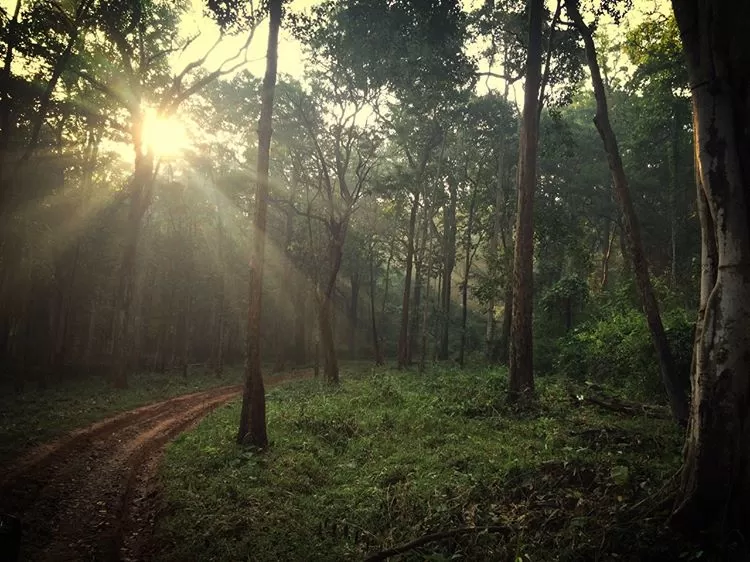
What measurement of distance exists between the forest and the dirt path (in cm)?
7

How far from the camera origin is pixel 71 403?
1739cm

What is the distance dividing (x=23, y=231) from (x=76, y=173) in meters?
6.60

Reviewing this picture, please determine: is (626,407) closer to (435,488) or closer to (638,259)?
(638,259)

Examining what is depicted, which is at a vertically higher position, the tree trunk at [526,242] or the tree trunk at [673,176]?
the tree trunk at [673,176]

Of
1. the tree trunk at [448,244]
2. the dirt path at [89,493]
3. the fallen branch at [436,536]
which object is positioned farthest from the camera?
the tree trunk at [448,244]

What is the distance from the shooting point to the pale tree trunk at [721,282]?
16.0ft

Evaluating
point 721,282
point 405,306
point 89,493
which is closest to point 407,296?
point 405,306

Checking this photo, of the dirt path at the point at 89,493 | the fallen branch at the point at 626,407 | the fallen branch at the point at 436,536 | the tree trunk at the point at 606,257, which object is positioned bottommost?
the dirt path at the point at 89,493

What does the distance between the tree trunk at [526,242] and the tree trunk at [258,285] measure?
23.2ft

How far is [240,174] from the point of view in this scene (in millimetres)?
31641

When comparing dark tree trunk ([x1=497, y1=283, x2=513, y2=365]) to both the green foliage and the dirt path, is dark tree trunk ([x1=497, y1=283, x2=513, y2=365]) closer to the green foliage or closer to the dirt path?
the green foliage

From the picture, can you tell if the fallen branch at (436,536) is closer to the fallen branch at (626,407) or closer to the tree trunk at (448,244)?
the fallen branch at (626,407)

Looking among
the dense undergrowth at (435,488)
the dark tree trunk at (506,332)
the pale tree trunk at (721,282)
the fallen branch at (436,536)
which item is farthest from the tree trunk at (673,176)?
the fallen branch at (436,536)

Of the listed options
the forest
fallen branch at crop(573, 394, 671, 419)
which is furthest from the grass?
fallen branch at crop(573, 394, 671, 419)
